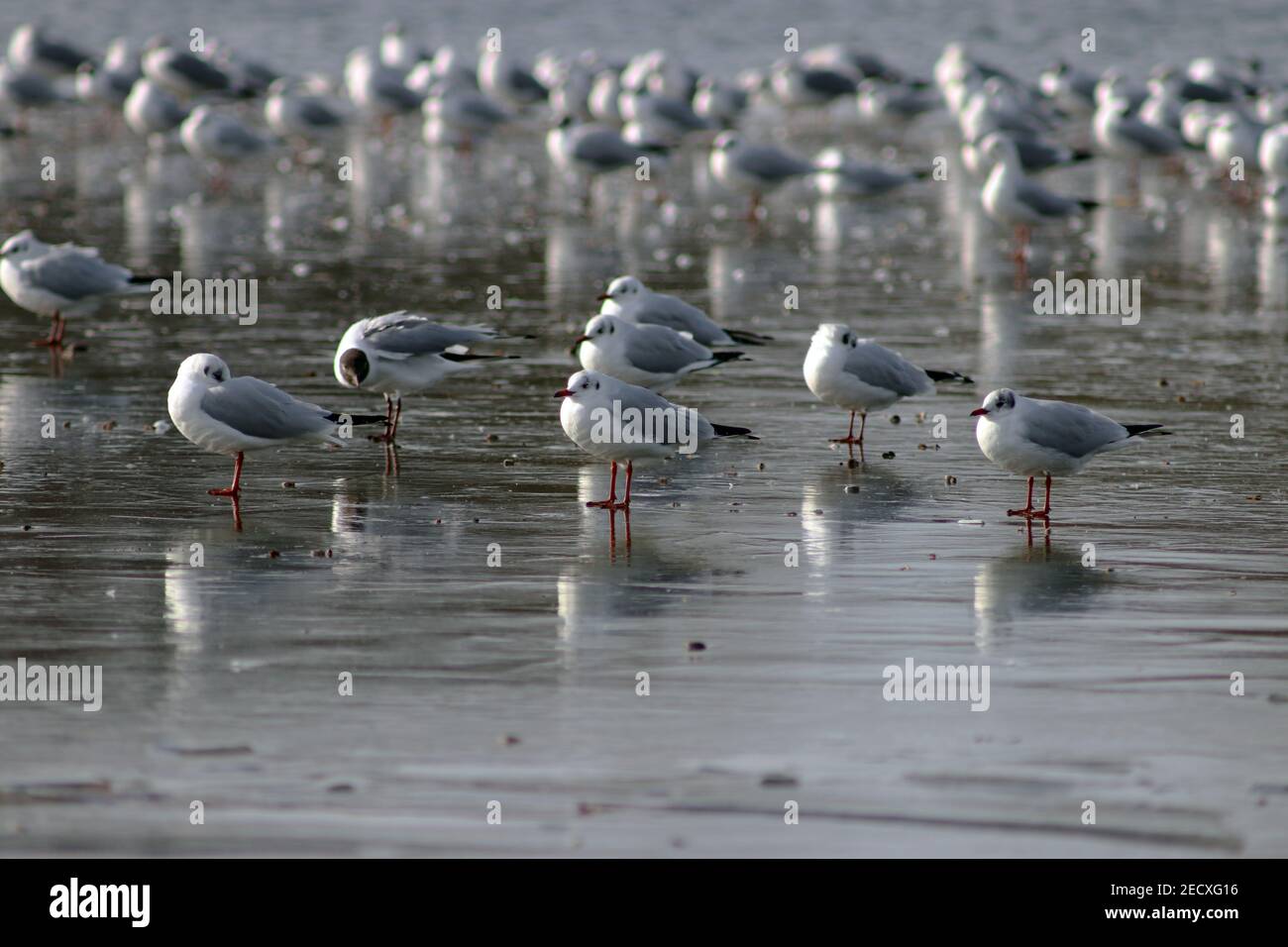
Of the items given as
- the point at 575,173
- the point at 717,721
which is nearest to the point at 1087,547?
the point at 717,721

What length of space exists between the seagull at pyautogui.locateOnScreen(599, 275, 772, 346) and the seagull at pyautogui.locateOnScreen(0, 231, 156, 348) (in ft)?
15.0

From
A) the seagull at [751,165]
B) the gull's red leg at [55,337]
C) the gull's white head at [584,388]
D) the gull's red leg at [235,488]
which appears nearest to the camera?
the gull's white head at [584,388]

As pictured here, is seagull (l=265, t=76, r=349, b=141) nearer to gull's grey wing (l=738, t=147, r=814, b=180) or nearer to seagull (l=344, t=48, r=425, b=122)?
seagull (l=344, t=48, r=425, b=122)

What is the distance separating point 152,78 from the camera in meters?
34.9

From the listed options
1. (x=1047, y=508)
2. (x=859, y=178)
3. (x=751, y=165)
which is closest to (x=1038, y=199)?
(x=859, y=178)

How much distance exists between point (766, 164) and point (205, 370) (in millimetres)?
14675

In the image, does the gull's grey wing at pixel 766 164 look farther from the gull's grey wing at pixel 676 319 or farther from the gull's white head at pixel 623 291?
the gull's grey wing at pixel 676 319

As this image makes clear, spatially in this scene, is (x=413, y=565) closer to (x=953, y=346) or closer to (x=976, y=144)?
(x=953, y=346)

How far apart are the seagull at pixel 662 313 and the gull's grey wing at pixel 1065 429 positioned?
12.2ft

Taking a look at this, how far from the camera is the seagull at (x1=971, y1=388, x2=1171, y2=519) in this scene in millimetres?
10523

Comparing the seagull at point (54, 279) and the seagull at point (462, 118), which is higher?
the seagull at point (462, 118)

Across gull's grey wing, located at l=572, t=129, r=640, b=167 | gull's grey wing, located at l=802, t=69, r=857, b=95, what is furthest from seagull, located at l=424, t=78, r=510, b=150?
gull's grey wing, located at l=802, t=69, r=857, b=95

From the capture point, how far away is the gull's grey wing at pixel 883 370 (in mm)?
12344

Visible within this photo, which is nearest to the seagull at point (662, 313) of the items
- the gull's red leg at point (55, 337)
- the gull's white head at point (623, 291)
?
the gull's white head at point (623, 291)
